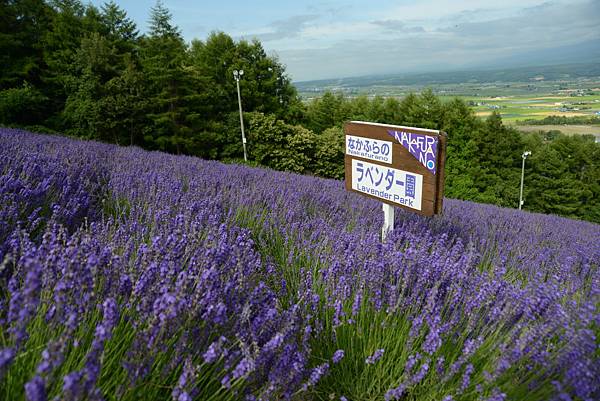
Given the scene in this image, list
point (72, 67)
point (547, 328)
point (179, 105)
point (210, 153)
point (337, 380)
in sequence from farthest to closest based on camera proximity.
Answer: point (210, 153) → point (179, 105) → point (72, 67) → point (337, 380) → point (547, 328)

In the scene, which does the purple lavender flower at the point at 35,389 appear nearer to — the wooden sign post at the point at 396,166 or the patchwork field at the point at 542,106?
the wooden sign post at the point at 396,166

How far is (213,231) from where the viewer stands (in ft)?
7.20

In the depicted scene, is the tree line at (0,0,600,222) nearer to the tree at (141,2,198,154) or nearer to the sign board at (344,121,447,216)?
the tree at (141,2,198,154)

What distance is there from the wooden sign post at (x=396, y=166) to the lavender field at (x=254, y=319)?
407 millimetres

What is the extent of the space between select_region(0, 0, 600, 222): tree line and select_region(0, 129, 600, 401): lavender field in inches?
650

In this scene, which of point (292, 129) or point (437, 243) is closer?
point (437, 243)

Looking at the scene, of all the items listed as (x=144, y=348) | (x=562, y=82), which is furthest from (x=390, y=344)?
(x=562, y=82)

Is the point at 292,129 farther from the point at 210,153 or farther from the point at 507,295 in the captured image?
the point at 507,295

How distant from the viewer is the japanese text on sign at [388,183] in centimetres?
287

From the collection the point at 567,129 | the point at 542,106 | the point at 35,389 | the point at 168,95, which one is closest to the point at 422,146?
the point at 35,389

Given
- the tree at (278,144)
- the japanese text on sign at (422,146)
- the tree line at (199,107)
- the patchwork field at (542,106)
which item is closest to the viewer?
the japanese text on sign at (422,146)

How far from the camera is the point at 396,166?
10.0 feet

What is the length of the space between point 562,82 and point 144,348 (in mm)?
134959

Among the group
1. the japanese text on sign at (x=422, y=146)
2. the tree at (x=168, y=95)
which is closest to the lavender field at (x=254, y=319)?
the japanese text on sign at (x=422, y=146)
